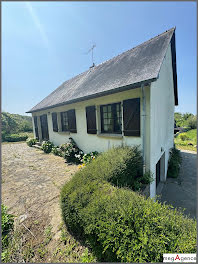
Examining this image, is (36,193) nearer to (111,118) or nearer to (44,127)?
(111,118)

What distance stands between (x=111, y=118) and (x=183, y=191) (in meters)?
4.58

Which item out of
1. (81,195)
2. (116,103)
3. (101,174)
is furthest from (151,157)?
(81,195)

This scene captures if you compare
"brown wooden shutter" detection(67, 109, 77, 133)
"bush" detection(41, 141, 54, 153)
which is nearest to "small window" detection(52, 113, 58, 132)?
"bush" detection(41, 141, 54, 153)

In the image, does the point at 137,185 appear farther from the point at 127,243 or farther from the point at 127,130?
the point at 127,243

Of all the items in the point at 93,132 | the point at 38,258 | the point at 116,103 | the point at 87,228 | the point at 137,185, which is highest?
the point at 116,103

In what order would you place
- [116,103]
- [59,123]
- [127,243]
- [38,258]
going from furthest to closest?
[59,123]
[116,103]
[38,258]
[127,243]

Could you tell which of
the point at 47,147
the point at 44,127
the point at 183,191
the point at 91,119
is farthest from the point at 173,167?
the point at 44,127

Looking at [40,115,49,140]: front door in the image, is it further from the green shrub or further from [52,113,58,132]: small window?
the green shrub

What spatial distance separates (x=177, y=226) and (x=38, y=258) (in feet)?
6.79

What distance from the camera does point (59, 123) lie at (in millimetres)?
7250

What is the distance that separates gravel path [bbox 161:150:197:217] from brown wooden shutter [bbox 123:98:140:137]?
279 cm

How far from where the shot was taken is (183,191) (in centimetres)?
501

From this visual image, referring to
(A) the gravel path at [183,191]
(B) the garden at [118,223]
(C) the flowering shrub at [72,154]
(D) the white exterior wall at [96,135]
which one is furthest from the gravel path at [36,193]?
(A) the gravel path at [183,191]

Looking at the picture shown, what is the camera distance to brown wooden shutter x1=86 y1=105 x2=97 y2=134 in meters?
4.85
